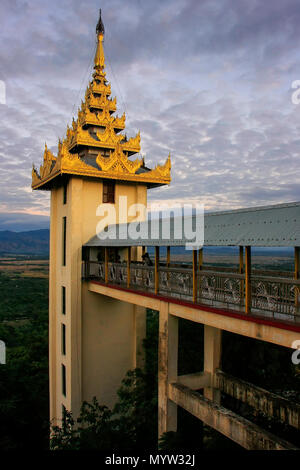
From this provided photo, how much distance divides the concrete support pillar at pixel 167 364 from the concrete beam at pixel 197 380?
2.04 meters

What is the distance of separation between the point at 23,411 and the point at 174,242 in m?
16.4

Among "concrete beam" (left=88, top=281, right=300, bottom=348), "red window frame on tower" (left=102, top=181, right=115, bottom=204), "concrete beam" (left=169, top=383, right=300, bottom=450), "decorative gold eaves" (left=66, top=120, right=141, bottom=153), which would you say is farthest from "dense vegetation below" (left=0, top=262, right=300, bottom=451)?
"decorative gold eaves" (left=66, top=120, right=141, bottom=153)

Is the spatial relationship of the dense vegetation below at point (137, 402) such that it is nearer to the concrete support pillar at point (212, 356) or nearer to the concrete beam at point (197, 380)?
the concrete support pillar at point (212, 356)

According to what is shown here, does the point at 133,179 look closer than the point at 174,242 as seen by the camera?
No

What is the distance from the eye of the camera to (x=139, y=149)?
19406 millimetres

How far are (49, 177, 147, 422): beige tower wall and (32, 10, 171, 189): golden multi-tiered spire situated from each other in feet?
2.91

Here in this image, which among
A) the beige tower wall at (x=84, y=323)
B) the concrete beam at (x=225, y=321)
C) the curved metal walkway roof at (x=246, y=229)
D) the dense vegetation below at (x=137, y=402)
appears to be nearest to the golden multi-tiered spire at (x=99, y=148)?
the beige tower wall at (x=84, y=323)

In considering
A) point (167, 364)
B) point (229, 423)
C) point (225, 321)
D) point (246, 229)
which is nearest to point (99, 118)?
point (246, 229)

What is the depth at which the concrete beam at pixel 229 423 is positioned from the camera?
8.88 metres

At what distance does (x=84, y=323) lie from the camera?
682 inches
